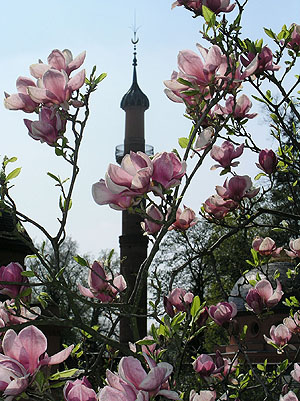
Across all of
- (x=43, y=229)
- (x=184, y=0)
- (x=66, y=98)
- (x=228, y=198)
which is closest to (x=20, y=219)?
(x=43, y=229)

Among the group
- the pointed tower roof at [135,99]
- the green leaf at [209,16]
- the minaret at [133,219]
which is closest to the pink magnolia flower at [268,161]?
the green leaf at [209,16]

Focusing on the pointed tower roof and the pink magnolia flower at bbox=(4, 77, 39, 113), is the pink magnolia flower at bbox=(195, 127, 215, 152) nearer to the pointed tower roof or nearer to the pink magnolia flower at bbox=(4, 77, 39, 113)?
the pink magnolia flower at bbox=(4, 77, 39, 113)

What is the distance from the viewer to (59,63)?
174cm

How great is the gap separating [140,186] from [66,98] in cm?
46

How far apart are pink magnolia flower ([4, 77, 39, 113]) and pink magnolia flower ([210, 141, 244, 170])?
0.87 m

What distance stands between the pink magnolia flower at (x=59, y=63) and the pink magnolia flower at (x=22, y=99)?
34mm

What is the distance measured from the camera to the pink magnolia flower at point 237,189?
230 cm

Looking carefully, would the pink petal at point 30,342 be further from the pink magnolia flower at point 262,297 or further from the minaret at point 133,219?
the minaret at point 133,219

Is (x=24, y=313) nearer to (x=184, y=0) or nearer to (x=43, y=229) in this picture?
(x=43, y=229)

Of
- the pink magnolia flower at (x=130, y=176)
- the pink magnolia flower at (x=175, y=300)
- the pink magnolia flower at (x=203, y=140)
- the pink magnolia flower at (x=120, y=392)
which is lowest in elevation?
the pink magnolia flower at (x=120, y=392)

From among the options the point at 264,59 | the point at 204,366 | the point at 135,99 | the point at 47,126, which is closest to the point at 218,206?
the point at 264,59

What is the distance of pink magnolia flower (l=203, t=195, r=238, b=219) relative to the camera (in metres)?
2.46

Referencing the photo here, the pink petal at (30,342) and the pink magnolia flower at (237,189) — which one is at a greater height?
the pink magnolia flower at (237,189)

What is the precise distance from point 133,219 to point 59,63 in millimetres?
26886
